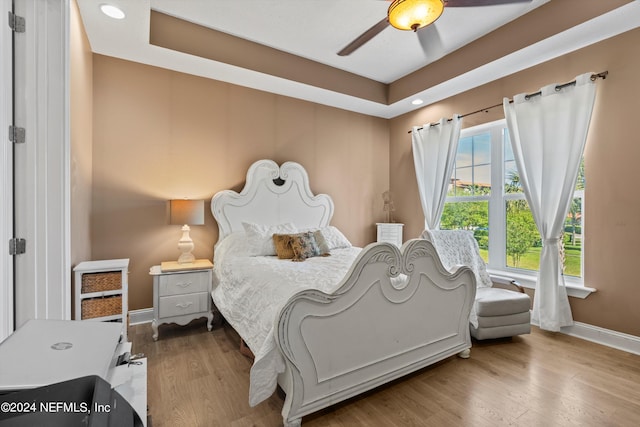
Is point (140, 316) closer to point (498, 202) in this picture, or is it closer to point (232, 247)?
point (232, 247)

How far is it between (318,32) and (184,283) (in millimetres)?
2837

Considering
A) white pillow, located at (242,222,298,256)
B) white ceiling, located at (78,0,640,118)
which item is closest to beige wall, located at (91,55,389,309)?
white ceiling, located at (78,0,640,118)

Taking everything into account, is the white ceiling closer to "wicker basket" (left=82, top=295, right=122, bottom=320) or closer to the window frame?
the window frame

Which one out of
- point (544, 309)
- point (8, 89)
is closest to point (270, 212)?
point (8, 89)

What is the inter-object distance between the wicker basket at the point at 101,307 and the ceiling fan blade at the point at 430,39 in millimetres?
3139

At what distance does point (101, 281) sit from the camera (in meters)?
2.29

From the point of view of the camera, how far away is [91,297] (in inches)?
88.4

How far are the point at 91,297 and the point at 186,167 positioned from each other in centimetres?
Result: 157

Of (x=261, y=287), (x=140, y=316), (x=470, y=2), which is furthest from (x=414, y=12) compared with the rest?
(x=140, y=316)

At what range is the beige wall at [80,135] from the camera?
2066 mm

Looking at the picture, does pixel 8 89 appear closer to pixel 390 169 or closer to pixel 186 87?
pixel 186 87

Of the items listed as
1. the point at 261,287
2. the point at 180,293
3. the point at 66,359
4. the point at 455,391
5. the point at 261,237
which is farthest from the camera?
the point at 261,237

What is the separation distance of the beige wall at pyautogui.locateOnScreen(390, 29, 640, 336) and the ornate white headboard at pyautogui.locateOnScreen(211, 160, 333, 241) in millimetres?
2792

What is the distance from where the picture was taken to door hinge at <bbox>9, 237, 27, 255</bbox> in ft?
5.30
